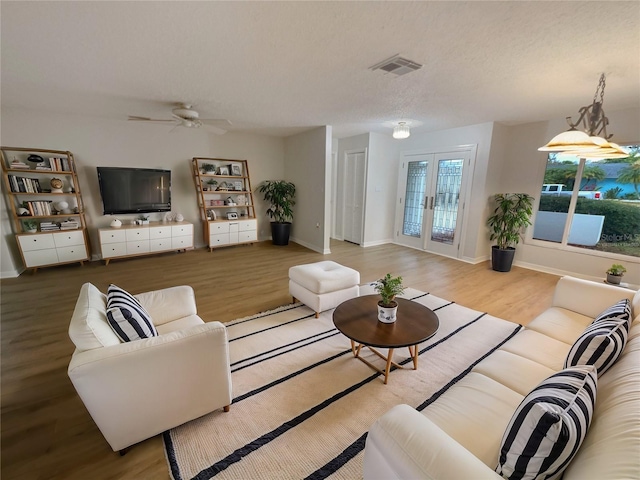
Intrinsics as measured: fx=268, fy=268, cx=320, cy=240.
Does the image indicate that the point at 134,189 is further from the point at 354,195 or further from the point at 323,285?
the point at 354,195

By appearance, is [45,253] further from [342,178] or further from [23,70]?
[342,178]

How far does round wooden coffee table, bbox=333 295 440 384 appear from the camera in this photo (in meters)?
1.78

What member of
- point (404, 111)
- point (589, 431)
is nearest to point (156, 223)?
point (404, 111)

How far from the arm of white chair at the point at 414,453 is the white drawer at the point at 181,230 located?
504cm

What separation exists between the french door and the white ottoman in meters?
3.22

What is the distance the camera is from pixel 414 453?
34.1 inches

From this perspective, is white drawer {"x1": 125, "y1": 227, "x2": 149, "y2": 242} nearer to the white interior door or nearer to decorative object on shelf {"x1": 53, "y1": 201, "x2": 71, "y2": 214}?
decorative object on shelf {"x1": 53, "y1": 201, "x2": 71, "y2": 214}

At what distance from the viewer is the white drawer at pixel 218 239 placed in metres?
5.38

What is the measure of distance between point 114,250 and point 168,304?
3.42m

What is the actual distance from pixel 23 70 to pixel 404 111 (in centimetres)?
420

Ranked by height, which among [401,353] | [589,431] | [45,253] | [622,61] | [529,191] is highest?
[622,61]

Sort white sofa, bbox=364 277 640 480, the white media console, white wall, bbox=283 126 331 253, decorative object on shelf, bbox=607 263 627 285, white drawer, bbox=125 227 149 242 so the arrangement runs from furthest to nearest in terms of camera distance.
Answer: white wall, bbox=283 126 331 253 < white drawer, bbox=125 227 149 242 < the white media console < decorative object on shelf, bbox=607 263 627 285 < white sofa, bbox=364 277 640 480

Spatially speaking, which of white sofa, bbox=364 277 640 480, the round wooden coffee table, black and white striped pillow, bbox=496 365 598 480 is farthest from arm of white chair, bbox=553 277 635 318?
black and white striped pillow, bbox=496 365 598 480

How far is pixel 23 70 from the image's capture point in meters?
2.51
